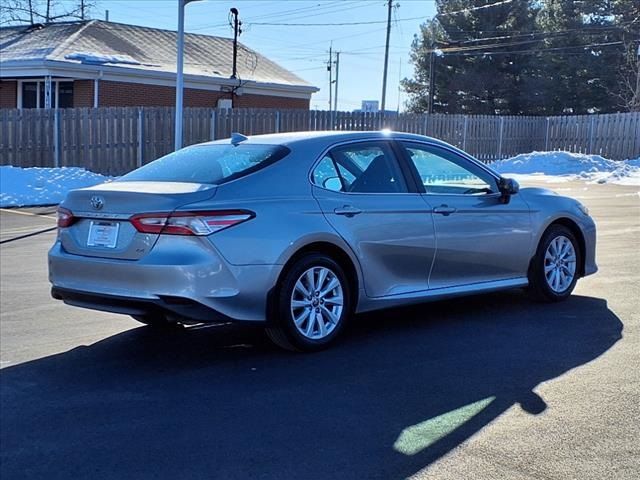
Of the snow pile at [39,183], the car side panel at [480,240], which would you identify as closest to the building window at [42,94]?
the snow pile at [39,183]

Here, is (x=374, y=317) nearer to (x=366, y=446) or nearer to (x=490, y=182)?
(x=490, y=182)

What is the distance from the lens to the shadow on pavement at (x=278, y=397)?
4.02 metres

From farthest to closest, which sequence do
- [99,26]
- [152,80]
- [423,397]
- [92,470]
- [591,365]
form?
[99,26] < [152,80] < [591,365] < [423,397] < [92,470]

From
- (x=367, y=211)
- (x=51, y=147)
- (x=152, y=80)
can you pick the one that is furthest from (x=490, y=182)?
(x=152, y=80)

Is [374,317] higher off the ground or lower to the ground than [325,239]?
lower

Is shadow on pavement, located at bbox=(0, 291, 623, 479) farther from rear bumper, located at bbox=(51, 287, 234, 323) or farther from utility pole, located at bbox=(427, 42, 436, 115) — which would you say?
utility pole, located at bbox=(427, 42, 436, 115)

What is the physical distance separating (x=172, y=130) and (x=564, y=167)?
43.6ft

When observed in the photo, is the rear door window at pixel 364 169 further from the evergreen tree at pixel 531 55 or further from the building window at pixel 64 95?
the evergreen tree at pixel 531 55

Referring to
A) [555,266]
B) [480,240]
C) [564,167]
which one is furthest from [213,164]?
[564,167]

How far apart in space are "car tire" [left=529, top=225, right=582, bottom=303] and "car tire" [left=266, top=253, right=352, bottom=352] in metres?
2.17

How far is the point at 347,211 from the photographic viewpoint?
598 centimetres

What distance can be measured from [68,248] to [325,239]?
1842mm

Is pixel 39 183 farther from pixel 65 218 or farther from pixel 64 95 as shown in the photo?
pixel 65 218

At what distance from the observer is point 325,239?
580 cm
